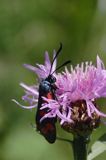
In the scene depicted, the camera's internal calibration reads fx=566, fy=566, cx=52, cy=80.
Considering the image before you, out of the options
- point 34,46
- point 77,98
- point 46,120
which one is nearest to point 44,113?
point 46,120

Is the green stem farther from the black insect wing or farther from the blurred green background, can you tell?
the blurred green background

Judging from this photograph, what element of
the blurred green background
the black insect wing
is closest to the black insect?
the black insect wing

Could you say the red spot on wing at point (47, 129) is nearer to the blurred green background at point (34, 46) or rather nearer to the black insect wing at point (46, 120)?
the black insect wing at point (46, 120)

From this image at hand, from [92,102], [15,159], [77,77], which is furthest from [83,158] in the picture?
[15,159]

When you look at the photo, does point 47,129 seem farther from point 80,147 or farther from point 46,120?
point 80,147

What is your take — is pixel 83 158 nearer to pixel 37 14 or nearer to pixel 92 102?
pixel 92 102
